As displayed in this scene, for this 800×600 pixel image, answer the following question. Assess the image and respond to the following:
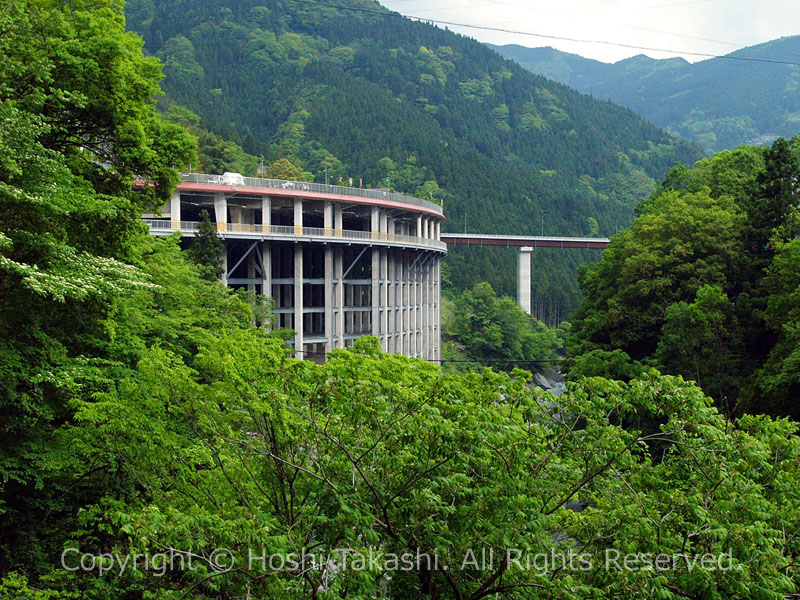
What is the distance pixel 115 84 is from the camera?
19.0 m

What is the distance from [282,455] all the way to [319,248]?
51.8 m

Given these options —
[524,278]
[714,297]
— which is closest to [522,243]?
[524,278]

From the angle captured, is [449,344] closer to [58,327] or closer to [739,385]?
[739,385]

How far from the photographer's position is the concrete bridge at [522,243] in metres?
112

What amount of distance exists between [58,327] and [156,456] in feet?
18.6

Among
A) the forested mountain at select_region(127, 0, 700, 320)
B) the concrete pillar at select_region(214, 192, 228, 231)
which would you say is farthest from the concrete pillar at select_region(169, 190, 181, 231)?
the forested mountain at select_region(127, 0, 700, 320)

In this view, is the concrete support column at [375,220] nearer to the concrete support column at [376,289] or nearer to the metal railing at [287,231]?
the metal railing at [287,231]

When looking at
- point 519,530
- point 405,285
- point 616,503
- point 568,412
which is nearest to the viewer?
point 519,530

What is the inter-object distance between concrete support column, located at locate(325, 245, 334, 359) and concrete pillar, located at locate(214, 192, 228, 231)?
928cm

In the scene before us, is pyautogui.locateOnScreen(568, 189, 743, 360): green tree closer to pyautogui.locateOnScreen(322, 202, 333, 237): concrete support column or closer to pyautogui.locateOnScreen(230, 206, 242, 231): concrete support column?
pyautogui.locateOnScreen(322, 202, 333, 237): concrete support column

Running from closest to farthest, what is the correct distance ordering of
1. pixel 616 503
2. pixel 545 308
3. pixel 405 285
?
1. pixel 616 503
2. pixel 405 285
3. pixel 545 308

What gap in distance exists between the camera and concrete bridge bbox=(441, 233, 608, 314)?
369 feet

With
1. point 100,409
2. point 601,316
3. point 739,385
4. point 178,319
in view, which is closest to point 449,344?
point 601,316

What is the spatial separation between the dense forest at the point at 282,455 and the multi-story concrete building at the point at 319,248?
109ft
